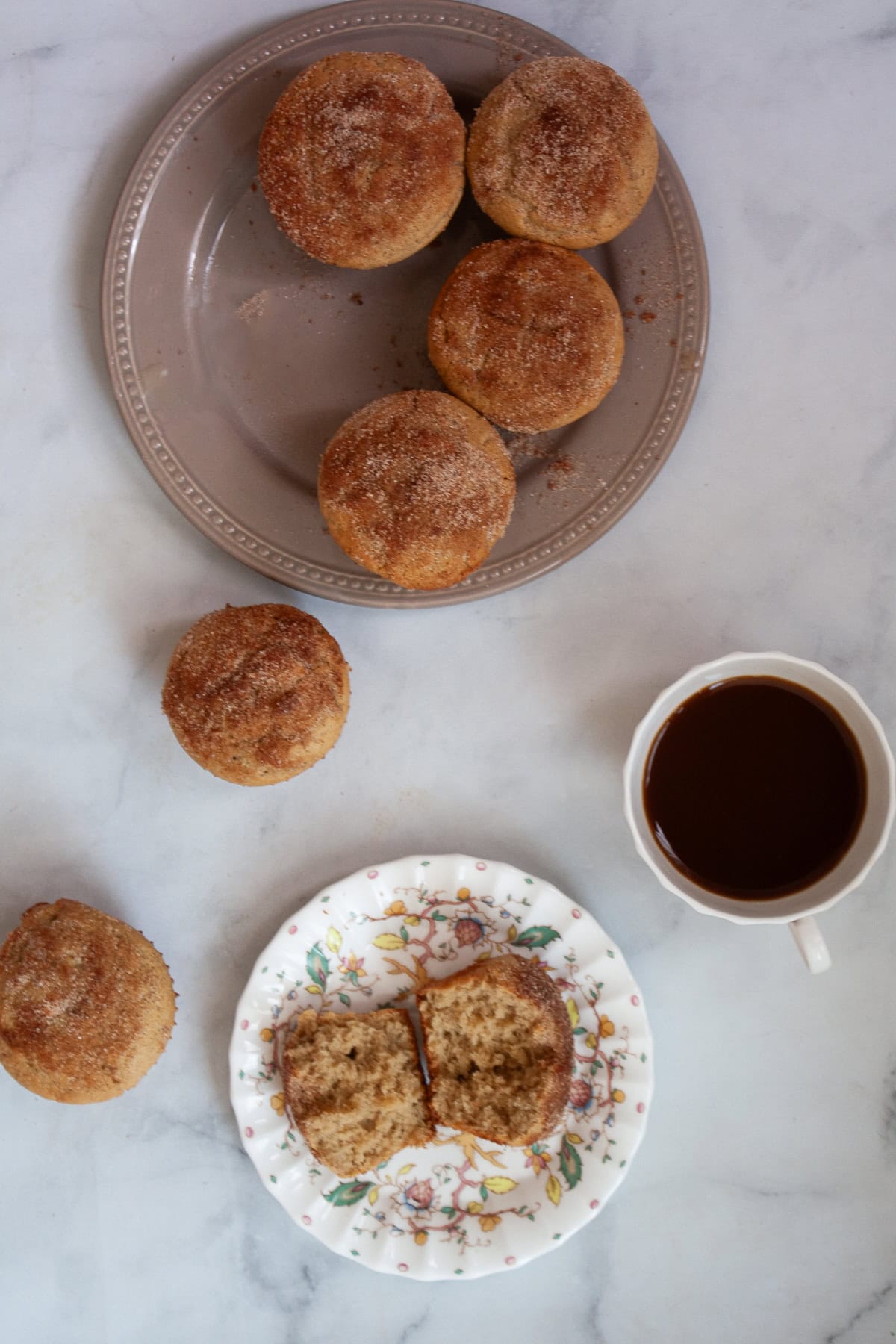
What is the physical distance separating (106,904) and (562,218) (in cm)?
159

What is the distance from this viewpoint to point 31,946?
1.78 m

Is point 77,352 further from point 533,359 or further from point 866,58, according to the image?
point 866,58

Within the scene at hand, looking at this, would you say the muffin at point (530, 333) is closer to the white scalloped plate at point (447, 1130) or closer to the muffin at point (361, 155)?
the muffin at point (361, 155)

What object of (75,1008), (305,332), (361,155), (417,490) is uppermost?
(361,155)

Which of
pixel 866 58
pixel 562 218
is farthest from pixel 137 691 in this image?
pixel 866 58

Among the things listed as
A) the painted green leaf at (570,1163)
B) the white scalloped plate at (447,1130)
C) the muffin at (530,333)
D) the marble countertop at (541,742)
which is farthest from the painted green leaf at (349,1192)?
the muffin at (530,333)

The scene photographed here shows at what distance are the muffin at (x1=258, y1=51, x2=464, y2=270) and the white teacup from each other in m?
0.97

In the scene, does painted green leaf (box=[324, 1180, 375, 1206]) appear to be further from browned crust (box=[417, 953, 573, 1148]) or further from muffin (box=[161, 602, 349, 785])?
muffin (box=[161, 602, 349, 785])

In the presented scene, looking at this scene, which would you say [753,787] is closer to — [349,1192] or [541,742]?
[541,742]

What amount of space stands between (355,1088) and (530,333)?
1.44 m

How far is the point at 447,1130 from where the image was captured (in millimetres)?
1927

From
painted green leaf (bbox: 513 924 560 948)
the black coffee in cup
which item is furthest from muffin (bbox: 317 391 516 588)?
painted green leaf (bbox: 513 924 560 948)

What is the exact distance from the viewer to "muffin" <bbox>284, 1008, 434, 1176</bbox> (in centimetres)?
184

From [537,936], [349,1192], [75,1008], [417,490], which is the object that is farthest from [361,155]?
[349,1192]
